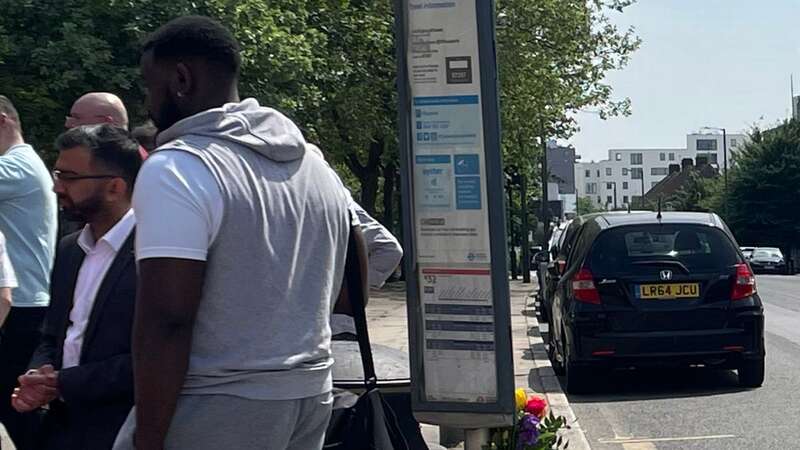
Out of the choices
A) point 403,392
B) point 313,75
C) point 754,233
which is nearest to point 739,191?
point 754,233

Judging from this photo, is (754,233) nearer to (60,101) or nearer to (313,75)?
(313,75)

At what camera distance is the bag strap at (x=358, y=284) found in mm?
3137

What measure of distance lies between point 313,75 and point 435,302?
12987 mm

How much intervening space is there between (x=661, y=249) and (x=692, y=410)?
67.0 inches

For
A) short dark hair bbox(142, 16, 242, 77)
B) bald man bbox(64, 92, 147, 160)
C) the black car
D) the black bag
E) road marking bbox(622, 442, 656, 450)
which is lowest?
road marking bbox(622, 442, 656, 450)

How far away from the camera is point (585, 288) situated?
10.2 m

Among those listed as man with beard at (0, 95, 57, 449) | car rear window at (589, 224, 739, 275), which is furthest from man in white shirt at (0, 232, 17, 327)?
car rear window at (589, 224, 739, 275)

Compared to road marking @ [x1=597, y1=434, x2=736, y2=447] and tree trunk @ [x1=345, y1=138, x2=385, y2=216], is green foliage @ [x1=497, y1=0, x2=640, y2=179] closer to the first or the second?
tree trunk @ [x1=345, y1=138, x2=385, y2=216]

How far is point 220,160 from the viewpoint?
2.55 m

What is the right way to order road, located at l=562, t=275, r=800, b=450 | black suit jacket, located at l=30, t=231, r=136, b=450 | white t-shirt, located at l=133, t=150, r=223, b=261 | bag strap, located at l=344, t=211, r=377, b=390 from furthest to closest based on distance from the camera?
road, located at l=562, t=275, r=800, b=450 → bag strap, located at l=344, t=211, r=377, b=390 → black suit jacket, located at l=30, t=231, r=136, b=450 → white t-shirt, located at l=133, t=150, r=223, b=261

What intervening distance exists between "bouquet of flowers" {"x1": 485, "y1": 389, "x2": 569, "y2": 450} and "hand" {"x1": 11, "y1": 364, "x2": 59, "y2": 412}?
2.78 m

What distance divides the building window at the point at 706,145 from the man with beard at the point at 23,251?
17043 cm

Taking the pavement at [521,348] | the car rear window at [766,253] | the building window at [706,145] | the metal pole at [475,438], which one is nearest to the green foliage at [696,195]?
the car rear window at [766,253]

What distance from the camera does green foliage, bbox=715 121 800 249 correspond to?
6381 centimetres
